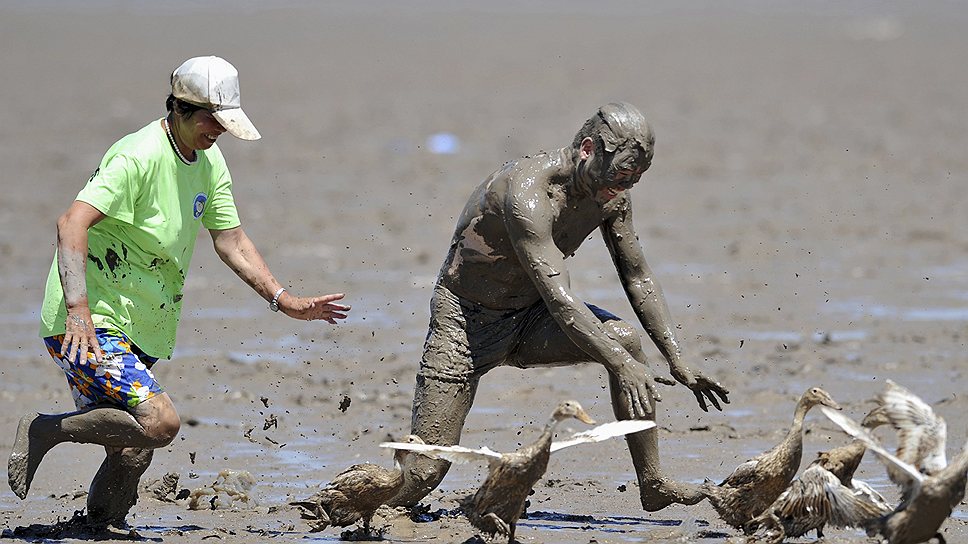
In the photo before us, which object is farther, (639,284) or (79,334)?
(639,284)

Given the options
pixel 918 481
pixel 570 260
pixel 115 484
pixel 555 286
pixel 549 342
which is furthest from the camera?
pixel 570 260

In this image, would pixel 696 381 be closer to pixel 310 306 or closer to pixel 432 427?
pixel 432 427

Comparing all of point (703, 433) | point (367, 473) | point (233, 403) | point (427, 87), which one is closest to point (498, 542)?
point (367, 473)

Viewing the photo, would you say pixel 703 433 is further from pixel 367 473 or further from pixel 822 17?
pixel 822 17

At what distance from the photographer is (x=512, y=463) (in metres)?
5.80

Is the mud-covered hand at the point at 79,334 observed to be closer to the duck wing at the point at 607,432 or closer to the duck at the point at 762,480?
the duck wing at the point at 607,432

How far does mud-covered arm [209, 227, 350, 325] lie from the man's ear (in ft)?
4.00

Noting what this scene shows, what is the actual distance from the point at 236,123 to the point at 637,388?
6.35 ft

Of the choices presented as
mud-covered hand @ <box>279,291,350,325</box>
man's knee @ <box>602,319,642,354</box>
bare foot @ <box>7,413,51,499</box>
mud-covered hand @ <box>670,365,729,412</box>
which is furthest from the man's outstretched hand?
bare foot @ <box>7,413,51,499</box>

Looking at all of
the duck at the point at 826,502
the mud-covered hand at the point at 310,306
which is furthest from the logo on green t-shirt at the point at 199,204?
the duck at the point at 826,502

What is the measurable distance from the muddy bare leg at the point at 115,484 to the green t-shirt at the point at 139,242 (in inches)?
18.5

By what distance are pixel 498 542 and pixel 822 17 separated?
3853 cm

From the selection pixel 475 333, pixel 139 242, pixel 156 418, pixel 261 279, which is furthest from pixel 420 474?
pixel 139 242

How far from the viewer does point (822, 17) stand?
1673 inches
